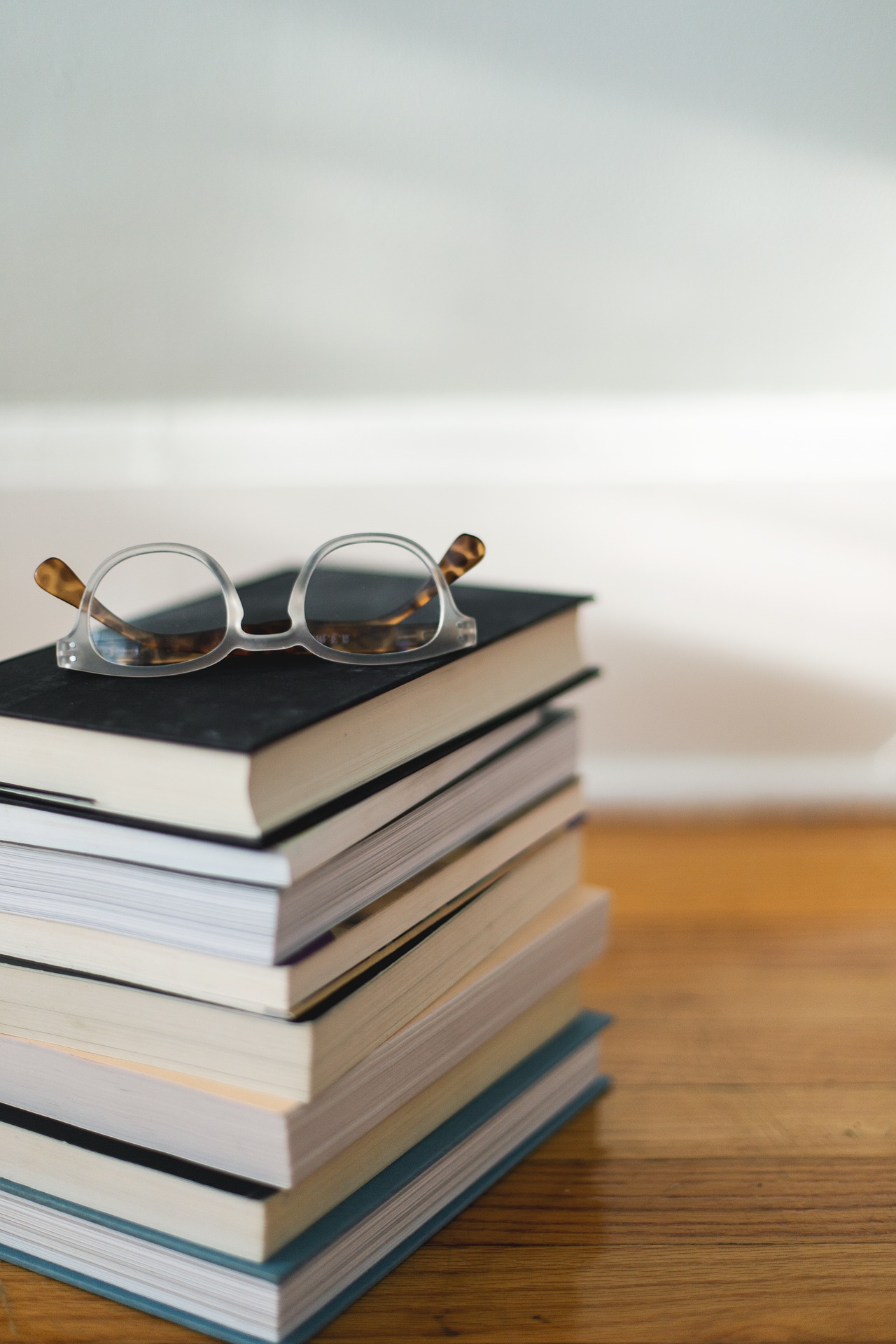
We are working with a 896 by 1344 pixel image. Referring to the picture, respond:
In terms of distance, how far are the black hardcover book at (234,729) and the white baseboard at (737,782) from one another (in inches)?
24.5

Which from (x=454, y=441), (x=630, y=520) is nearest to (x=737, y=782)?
(x=630, y=520)

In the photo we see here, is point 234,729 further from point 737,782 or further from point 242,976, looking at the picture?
point 737,782

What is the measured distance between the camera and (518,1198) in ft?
1.92

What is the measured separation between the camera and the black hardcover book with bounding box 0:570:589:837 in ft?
1.45

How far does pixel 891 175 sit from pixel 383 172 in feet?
1.52

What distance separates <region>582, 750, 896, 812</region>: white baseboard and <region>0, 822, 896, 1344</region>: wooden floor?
0.86 feet

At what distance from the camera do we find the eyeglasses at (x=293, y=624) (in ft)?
1.77

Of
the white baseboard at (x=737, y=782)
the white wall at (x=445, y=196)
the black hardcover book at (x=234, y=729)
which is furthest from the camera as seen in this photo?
the white baseboard at (x=737, y=782)

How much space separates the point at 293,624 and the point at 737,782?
2.48ft

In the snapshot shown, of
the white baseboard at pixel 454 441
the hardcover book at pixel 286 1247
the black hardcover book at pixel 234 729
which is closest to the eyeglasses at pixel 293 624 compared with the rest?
the black hardcover book at pixel 234 729

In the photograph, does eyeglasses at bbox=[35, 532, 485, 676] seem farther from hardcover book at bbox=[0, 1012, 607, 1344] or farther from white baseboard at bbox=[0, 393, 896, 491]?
white baseboard at bbox=[0, 393, 896, 491]

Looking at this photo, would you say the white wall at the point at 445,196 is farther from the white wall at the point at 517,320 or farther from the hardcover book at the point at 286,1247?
the hardcover book at the point at 286,1247

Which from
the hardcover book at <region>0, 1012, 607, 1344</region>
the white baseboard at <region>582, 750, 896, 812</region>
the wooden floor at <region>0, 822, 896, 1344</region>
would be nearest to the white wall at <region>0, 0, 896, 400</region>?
the white baseboard at <region>582, 750, 896, 812</region>

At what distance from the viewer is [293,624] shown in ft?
1.80
